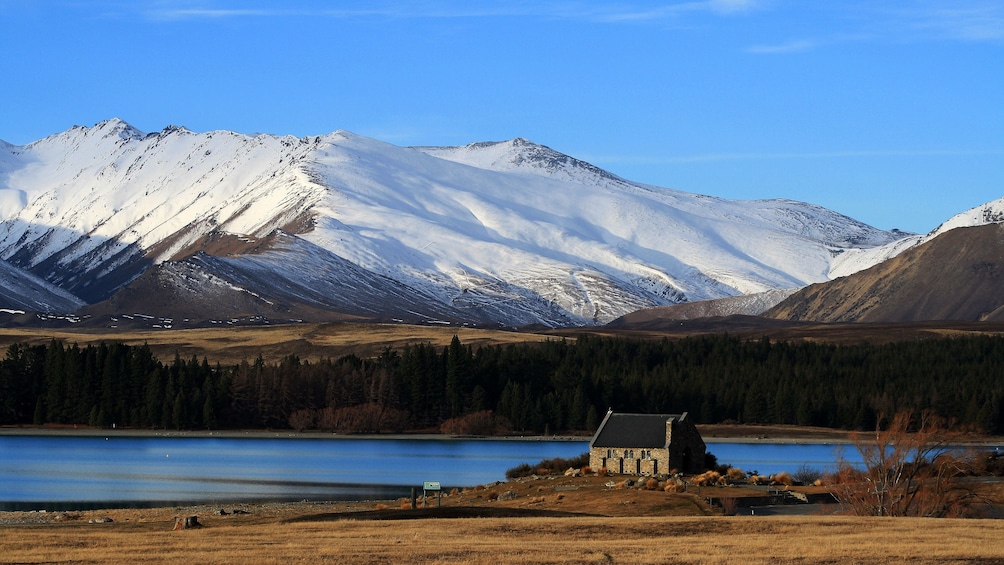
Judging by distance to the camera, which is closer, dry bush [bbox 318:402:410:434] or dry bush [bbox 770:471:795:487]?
dry bush [bbox 770:471:795:487]

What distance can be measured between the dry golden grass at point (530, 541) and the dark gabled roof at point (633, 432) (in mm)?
32766

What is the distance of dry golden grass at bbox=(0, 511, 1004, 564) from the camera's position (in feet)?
126

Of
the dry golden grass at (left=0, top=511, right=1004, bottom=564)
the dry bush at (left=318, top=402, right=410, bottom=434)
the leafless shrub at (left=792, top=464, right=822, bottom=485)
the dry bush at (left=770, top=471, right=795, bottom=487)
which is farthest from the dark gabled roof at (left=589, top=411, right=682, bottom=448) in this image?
the dry bush at (left=318, top=402, right=410, bottom=434)

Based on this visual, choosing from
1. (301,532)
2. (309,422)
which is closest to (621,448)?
(301,532)

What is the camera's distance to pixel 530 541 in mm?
43656

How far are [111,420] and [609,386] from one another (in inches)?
2184

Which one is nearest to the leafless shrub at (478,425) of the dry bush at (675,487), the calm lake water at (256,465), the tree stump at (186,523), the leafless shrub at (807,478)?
the calm lake water at (256,465)

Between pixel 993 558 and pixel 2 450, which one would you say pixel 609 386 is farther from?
pixel 993 558

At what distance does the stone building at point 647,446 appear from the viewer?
84312 mm

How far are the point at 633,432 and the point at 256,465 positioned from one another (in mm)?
35729

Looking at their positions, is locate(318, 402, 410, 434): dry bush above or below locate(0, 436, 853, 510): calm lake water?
above

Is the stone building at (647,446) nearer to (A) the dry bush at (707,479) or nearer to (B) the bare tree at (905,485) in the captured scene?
(A) the dry bush at (707,479)

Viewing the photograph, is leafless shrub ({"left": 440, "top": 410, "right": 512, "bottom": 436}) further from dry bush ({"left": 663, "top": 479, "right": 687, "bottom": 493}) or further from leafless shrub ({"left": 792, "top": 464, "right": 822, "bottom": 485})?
dry bush ({"left": 663, "top": 479, "right": 687, "bottom": 493})

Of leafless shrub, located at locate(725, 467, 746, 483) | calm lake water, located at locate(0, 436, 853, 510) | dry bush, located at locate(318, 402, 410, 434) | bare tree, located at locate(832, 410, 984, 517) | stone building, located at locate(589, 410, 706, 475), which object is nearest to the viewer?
bare tree, located at locate(832, 410, 984, 517)
